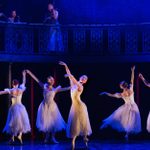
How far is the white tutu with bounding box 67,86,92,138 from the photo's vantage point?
484 inches

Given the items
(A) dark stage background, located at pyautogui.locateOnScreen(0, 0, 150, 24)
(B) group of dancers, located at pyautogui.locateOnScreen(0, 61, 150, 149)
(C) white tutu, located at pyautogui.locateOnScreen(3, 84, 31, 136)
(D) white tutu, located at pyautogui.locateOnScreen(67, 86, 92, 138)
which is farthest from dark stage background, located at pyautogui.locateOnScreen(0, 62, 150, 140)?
(D) white tutu, located at pyautogui.locateOnScreen(67, 86, 92, 138)

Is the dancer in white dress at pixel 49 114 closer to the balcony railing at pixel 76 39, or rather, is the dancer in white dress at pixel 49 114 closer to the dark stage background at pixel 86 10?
the balcony railing at pixel 76 39

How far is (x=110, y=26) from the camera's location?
16.2 metres

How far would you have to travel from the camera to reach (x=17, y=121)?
45.1ft

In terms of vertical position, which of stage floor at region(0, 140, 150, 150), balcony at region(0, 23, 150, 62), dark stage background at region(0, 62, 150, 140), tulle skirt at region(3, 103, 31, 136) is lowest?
stage floor at region(0, 140, 150, 150)

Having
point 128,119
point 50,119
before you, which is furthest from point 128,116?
point 50,119

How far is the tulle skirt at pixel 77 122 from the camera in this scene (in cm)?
1230

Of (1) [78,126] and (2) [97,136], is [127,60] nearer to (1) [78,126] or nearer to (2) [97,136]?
→ (2) [97,136]

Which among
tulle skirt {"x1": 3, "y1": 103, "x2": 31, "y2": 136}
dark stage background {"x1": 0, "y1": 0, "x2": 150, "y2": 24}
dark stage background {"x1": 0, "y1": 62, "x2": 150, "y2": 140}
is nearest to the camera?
tulle skirt {"x1": 3, "y1": 103, "x2": 31, "y2": 136}

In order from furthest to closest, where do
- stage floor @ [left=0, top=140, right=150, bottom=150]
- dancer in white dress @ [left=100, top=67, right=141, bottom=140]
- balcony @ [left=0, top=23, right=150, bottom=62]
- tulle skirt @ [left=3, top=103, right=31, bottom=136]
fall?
balcony @ [left=0, top=23, right=150, bottom=62] → dancer in white dress @ [left=100, top=67, right=141, bottom=140] → tulle skirt @ [left=3, top=103, right=31, bottom=136] → stage floor @ [left=0, top=140, right=150, bottom=150]

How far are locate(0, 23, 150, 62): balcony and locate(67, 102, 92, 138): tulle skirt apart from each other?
3429 millimetres

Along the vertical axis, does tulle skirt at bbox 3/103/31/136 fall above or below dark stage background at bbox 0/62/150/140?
below

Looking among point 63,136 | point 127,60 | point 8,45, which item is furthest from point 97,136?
point 8,45

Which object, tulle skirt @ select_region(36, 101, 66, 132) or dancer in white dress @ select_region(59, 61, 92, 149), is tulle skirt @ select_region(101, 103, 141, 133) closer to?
tulle skirt @ select_region(36, 101, 66, 132)
